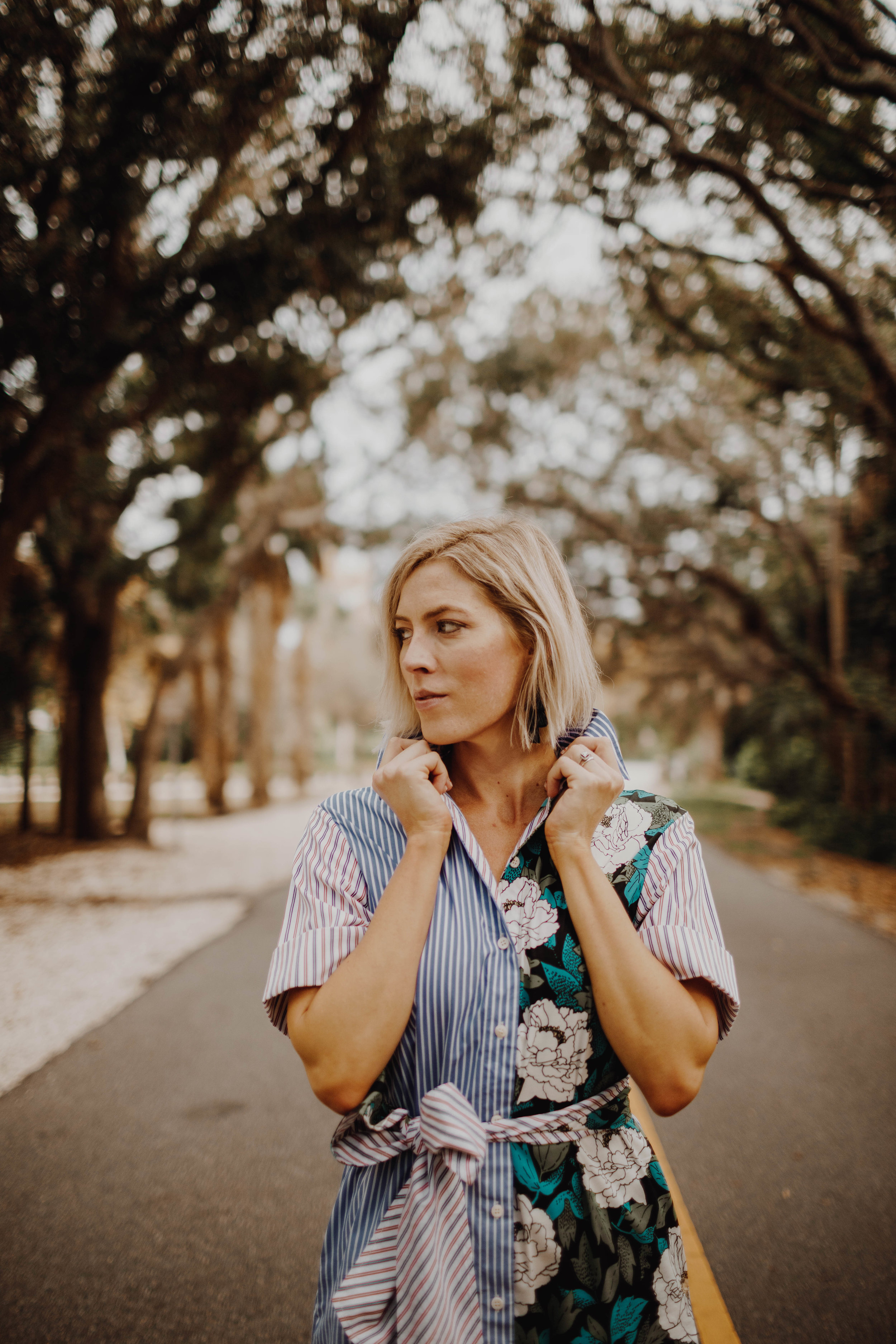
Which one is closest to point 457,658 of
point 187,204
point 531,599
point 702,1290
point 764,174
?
point 531,599

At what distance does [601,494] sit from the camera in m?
19.0

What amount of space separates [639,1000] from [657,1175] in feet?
1.46

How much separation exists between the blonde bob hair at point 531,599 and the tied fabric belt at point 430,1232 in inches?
30.1

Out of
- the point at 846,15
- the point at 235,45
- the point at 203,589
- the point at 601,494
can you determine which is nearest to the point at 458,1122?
the point at 846,15

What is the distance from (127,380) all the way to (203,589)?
4112 mm

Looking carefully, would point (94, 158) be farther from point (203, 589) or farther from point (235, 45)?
point (203, 589)

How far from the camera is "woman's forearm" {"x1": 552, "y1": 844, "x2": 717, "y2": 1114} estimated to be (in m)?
1.43

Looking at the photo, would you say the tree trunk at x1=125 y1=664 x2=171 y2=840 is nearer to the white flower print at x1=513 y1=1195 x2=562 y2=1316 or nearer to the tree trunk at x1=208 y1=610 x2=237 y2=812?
the tree trunk at x1=208 y1=610 x2=237 y2=812

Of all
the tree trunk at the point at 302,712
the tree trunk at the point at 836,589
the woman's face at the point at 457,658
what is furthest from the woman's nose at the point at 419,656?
the tree trunk at the point at 302,712

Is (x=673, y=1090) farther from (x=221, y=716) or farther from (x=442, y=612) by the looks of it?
(x=221, y=716)

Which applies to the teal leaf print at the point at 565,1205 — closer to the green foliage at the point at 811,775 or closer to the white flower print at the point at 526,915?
the white flower print at the point at 526,915

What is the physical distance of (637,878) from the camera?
62.3 inches

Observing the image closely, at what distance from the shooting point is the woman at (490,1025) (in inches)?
55.4

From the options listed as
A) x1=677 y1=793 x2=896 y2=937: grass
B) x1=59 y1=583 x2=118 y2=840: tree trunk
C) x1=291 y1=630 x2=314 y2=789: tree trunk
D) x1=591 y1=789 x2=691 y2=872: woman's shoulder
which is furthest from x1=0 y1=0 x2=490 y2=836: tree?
x1=291 y1=630 x2=314 y2=789: tree trunk
